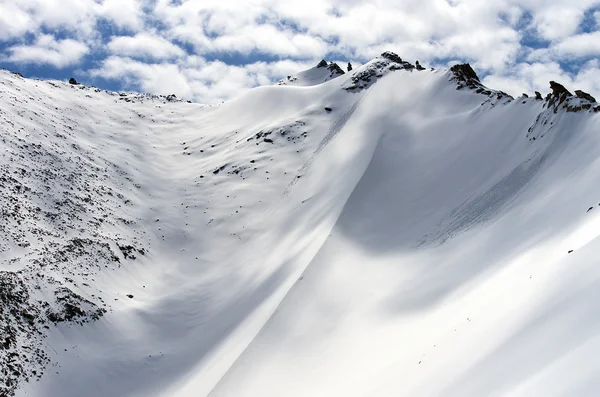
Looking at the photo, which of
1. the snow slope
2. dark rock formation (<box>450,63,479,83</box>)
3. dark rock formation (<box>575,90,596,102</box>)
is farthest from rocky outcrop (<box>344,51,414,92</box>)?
dark rock formation (<box>575,90,596,102</box>)

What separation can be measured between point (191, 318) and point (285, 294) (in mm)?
8661

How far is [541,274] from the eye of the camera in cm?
2514

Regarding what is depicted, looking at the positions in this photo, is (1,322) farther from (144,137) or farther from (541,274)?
(144,137)

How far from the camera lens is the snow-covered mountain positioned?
24859 mm

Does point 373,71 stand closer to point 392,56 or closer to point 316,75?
point 392,56

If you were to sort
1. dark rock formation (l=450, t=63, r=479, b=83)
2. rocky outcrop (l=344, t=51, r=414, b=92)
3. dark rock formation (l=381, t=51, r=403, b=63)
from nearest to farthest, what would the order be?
dark rock formation (l=450, t=63, r=479, b=83)
rocky outcrop (l=344, t=51, r=414, b=92)
dark rock formation (l=381, t=51, r=403, b=63)

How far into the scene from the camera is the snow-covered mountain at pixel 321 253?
24859mm

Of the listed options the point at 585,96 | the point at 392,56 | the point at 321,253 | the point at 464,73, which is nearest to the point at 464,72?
the point at 464,73

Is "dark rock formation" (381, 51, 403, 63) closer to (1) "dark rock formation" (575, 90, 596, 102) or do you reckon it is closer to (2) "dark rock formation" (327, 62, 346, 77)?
(2) "dark rock formation" (327, 62, 346, 77)

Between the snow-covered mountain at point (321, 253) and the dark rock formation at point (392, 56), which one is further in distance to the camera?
the dark rock formation at point (392, 56)

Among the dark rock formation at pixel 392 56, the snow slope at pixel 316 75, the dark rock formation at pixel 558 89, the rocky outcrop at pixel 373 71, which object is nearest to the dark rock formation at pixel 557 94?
the dark rock formation at pixel 558 89

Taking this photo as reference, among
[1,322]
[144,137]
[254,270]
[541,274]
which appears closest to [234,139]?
[144,137]

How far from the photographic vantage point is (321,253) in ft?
131

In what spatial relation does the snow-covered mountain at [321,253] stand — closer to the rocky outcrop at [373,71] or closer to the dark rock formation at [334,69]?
the rocky outcrop at [373,71]
